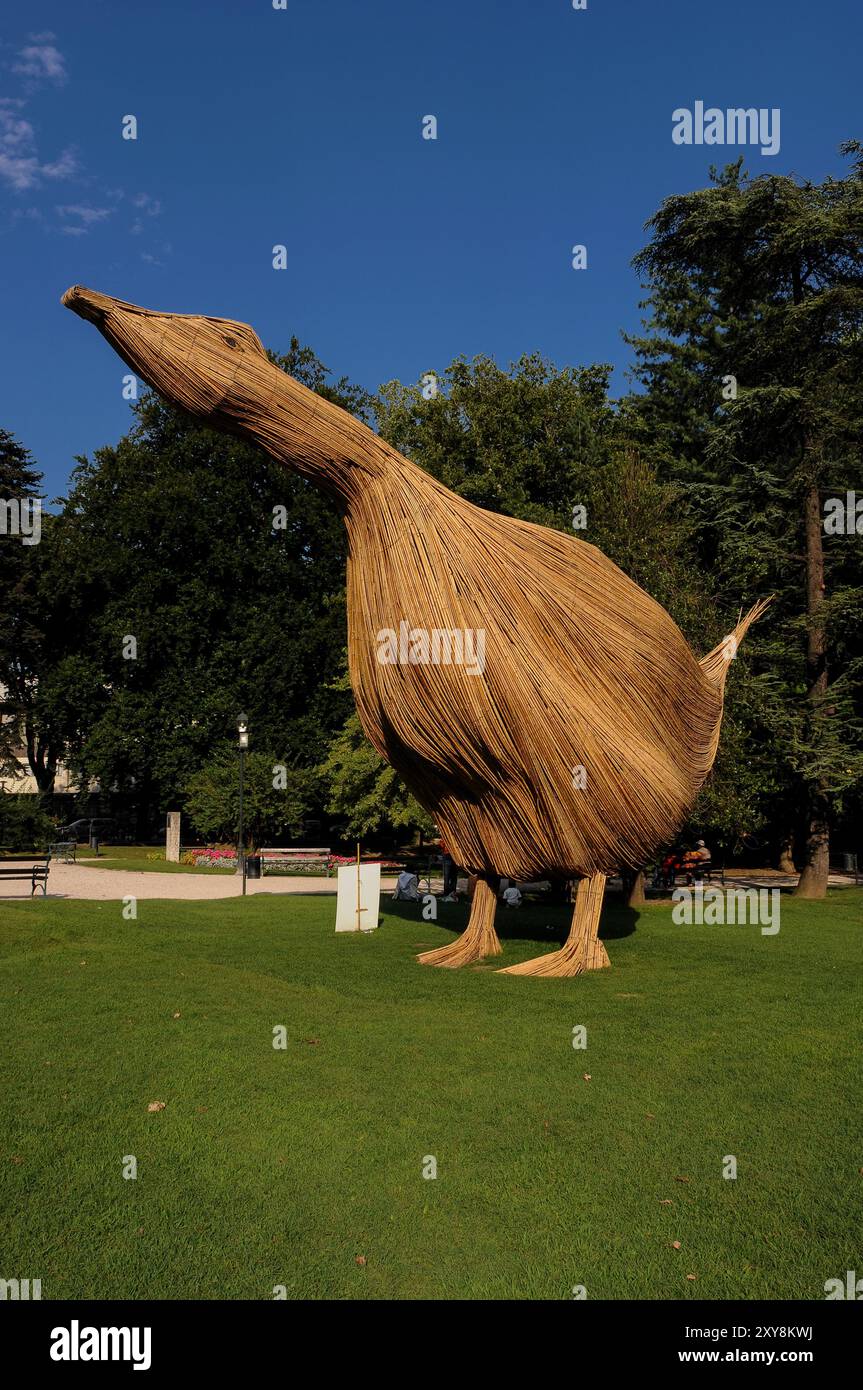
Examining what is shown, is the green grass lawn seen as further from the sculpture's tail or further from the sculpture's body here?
the sculpture's tail

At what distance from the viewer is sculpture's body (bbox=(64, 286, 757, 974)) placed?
329 inches

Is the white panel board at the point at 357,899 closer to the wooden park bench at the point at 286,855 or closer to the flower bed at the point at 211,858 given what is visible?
the wooden park bench at the point at 286,855

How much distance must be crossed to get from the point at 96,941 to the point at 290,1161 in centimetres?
636

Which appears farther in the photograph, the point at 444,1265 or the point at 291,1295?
the point at 444,1265

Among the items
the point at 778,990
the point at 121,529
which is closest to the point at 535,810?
the point at 778,990

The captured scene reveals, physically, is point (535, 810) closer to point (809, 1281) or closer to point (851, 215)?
point (809, 1281)

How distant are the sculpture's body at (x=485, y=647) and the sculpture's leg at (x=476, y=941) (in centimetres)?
71

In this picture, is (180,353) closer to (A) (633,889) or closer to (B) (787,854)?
(A) (633,889)

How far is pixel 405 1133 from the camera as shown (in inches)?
197

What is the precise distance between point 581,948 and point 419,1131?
4847 millimetres

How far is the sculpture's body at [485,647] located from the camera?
27.5 ft

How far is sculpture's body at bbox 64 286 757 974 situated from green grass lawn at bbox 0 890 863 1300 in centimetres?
154

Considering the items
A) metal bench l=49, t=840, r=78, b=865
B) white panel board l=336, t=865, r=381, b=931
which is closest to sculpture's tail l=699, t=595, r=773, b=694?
white panel board l=336, t=865, r=381, b=931

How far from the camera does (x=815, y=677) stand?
789 inches
